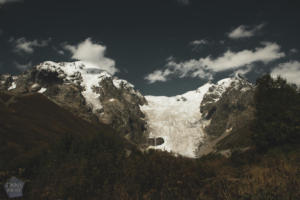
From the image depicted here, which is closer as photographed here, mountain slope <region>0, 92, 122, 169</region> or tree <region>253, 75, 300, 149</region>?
tree <region>253, 75, 300, 149</region>

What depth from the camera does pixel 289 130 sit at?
1386cm

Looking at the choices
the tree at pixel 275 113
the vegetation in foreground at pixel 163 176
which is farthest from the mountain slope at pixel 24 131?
the tree at pixel 275 113

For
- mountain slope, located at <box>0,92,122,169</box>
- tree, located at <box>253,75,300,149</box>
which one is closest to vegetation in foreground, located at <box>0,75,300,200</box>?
tree, located at <box>253,75,300,149</box>

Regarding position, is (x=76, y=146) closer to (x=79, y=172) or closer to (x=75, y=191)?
(x=79, y=172)

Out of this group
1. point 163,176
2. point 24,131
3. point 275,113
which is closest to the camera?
point 163,176

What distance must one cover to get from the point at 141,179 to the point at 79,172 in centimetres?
241

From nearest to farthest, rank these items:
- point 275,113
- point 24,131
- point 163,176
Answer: point 163,176, point 275,113, point 24,131

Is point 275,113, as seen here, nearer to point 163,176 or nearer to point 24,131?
point 163,176

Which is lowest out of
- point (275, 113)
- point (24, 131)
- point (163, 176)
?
point (163, 176)

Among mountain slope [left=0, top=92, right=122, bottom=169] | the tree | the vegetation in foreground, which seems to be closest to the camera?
the vegetation in foreground

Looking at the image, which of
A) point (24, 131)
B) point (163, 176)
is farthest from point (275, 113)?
point (24, 131)

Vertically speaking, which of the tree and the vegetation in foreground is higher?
the tree

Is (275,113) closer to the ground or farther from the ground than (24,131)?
closer to the ground

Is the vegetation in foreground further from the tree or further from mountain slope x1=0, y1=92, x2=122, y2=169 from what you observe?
mountain slope x1=0, y1=92, x2=122, y2=169
